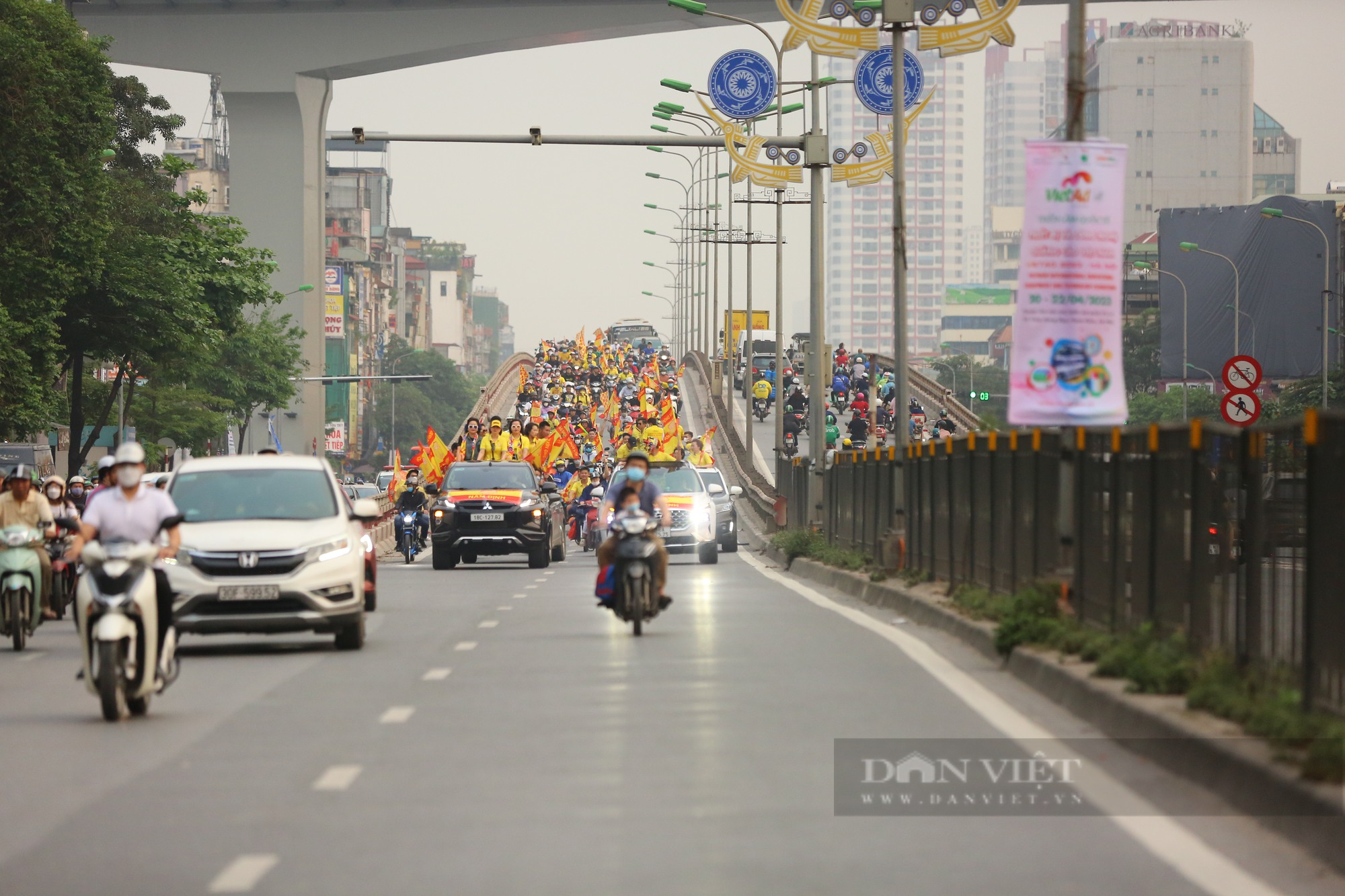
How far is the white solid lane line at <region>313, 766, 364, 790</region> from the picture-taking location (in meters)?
9.65

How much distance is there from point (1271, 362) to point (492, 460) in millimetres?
58342

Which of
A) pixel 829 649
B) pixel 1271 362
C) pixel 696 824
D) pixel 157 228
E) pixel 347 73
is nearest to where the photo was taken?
pixel 696 824

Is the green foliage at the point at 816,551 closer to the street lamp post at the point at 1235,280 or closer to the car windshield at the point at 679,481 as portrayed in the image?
the car windshield at the point at 679,481

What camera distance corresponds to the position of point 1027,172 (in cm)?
1377

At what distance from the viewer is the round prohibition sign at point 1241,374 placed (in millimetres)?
28422

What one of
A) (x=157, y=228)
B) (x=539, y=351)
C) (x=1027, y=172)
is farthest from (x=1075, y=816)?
(x=539, y=351)

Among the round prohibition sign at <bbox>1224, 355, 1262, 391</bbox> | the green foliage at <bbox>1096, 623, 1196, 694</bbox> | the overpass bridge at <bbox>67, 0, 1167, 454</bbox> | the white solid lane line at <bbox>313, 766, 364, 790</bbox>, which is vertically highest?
the overpass bridge at <bbox>67, 0, 1167, 454</bbox>

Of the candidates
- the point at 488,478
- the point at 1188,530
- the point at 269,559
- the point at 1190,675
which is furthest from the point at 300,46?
the point at 1190,675

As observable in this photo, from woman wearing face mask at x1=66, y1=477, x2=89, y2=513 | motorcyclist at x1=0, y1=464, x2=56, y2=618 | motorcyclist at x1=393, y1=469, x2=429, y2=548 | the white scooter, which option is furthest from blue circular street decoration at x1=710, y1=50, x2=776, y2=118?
the white scooter

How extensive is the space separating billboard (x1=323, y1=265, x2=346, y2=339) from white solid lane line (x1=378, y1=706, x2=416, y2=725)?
495ft

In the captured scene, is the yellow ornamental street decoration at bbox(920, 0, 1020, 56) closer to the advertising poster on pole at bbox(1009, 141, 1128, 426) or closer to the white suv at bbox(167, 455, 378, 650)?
the white suv at bbox(167, 455, 378, 650)

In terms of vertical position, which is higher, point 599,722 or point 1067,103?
point 1067,103

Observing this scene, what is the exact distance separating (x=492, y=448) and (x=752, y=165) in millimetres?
7624

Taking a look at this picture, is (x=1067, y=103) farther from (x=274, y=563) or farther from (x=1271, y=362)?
(x=1271, y=362)
